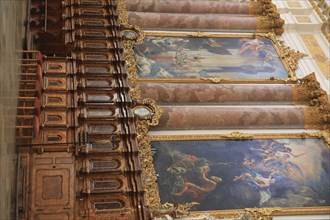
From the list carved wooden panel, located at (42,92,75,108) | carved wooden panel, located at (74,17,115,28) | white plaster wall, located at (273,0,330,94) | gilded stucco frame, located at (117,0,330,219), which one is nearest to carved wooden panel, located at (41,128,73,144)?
carved wooden panel, located at (42,92,75,108)

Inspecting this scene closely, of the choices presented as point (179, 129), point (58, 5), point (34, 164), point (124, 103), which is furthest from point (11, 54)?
point (58, 5)

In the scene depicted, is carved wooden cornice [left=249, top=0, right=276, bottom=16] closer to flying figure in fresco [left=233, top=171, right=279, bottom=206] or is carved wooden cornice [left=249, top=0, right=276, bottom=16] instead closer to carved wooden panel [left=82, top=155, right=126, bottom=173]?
flying figure in fresco [left=233, top=171, right=279, bottom=206]

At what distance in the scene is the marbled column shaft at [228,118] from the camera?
1400 centimetres

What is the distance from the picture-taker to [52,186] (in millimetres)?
11078

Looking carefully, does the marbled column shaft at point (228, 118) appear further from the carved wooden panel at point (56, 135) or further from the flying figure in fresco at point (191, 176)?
the carved wooden panel at point (56, 135)

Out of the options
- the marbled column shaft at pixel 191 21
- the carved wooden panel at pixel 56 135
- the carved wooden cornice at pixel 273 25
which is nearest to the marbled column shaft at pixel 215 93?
the carved wooden panel at pixel 56 135

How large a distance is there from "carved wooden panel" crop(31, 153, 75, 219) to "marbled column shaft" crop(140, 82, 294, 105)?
12.8ft

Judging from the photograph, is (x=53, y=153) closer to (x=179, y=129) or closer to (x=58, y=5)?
(x=179, y=129)

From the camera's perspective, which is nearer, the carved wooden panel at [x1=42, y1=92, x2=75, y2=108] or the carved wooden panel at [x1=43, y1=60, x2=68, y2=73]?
the carved wooden panel at [x1=42, y1=92, x2=75, y2=108]

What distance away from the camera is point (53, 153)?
11.8 metres

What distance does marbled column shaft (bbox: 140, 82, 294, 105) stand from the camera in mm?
14734

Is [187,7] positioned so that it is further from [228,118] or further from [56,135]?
[56,135]

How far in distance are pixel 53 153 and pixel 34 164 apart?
0.62m

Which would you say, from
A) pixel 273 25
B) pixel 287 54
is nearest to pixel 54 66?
pixel 287 54
